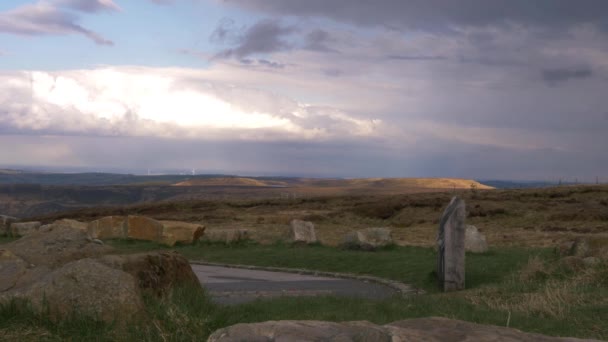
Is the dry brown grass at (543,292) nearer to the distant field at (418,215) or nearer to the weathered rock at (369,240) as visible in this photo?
the weathered rock at (369,240)

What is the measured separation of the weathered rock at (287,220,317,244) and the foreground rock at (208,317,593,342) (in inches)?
788

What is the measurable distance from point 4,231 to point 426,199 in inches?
1191

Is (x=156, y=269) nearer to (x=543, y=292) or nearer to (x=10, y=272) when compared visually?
(x=10, y=272)

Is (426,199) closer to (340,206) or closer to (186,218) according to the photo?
(340,206)

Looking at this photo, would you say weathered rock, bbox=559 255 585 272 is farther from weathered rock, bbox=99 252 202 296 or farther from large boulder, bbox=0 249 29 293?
large boulder, bbox=0 249 29 293

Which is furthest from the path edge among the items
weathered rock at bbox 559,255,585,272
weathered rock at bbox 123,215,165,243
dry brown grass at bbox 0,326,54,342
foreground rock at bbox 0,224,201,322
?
dry brown grass at bbox 0,326,54,342

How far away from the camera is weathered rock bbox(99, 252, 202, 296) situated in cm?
966

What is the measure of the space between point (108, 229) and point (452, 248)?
16.4 meters

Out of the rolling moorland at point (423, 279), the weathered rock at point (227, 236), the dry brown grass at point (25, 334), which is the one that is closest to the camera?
the dry brown grass at point (25, 334)

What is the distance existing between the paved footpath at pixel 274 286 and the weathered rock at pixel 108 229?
9.02m

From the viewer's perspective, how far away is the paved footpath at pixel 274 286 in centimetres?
1380

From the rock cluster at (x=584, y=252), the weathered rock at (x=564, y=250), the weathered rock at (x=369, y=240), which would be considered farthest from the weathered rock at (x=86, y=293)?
the weathered rock at (x=369, y=240)

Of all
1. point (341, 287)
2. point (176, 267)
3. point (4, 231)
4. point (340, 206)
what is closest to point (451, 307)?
point (176, 267)

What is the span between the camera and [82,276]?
838cm
